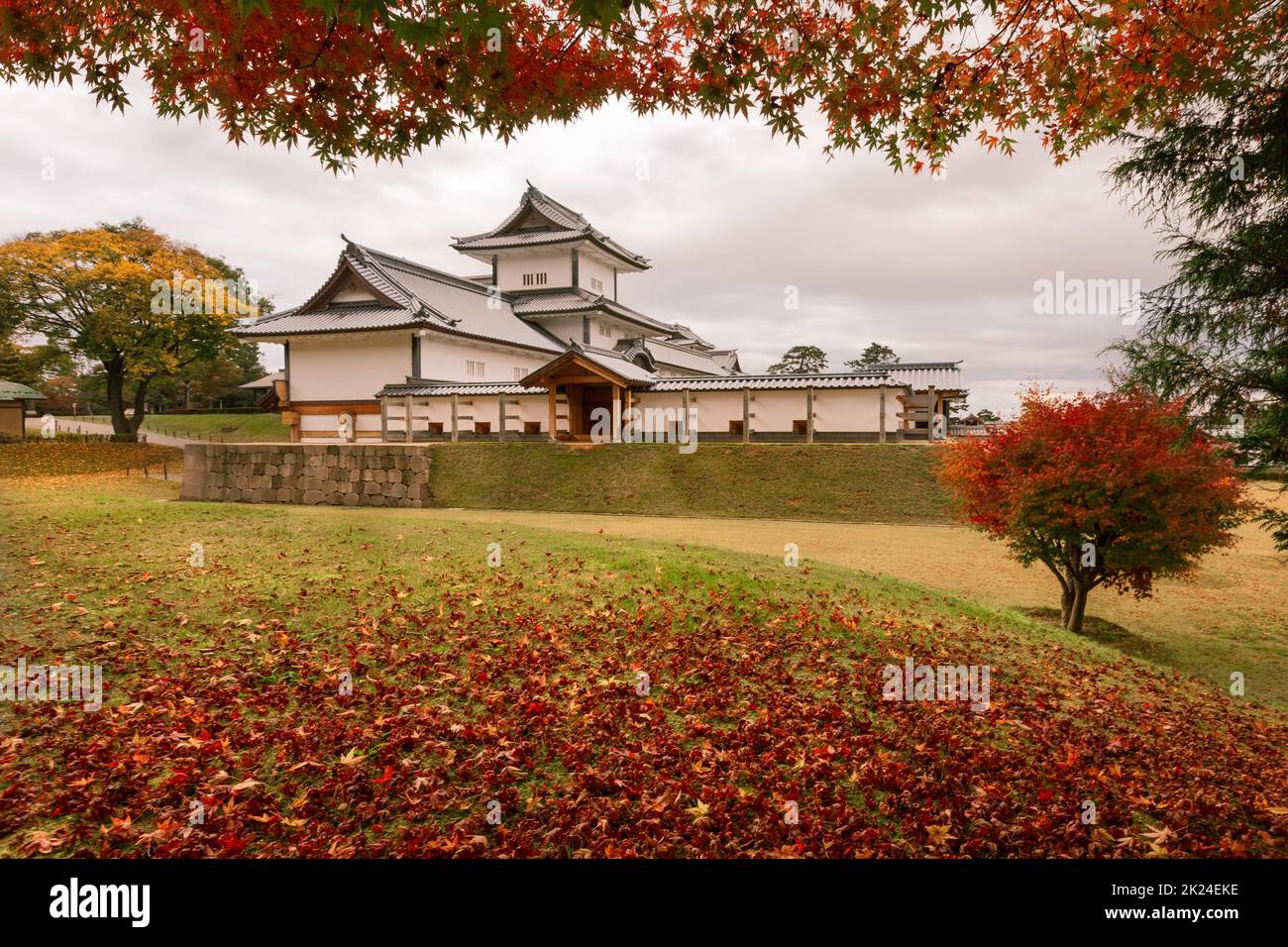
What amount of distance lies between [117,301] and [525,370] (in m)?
18.3

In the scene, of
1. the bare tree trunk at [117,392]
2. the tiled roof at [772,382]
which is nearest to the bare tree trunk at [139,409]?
the bare tree trunk at [117,392]

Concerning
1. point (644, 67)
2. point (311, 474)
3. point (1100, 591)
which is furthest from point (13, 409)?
point (1100, 591)

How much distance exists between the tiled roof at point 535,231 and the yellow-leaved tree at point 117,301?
13150 mm

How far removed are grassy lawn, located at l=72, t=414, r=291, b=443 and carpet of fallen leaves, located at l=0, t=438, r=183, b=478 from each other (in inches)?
280

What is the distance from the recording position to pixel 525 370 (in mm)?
34406

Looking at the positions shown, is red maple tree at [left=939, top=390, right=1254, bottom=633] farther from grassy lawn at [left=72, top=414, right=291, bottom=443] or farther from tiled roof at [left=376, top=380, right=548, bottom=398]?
grassy lawn at [left=72, top=414, right=291, bottom=443]

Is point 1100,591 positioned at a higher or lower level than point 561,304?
lower

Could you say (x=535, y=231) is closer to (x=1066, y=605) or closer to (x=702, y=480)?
(x=702, y=480)

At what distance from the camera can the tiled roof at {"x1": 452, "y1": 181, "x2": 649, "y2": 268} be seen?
37.2 metres

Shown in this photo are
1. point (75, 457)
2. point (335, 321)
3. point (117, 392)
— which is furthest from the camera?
point (117, 392)

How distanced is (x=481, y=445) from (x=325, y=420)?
10210mm

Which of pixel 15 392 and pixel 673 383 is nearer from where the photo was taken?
pixel 673 383

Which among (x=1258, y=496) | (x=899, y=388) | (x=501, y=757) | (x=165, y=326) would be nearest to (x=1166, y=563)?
(x=501, y=757)

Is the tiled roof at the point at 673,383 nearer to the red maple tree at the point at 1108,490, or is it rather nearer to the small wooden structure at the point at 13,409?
the red maple tree at the point at 1108,490
